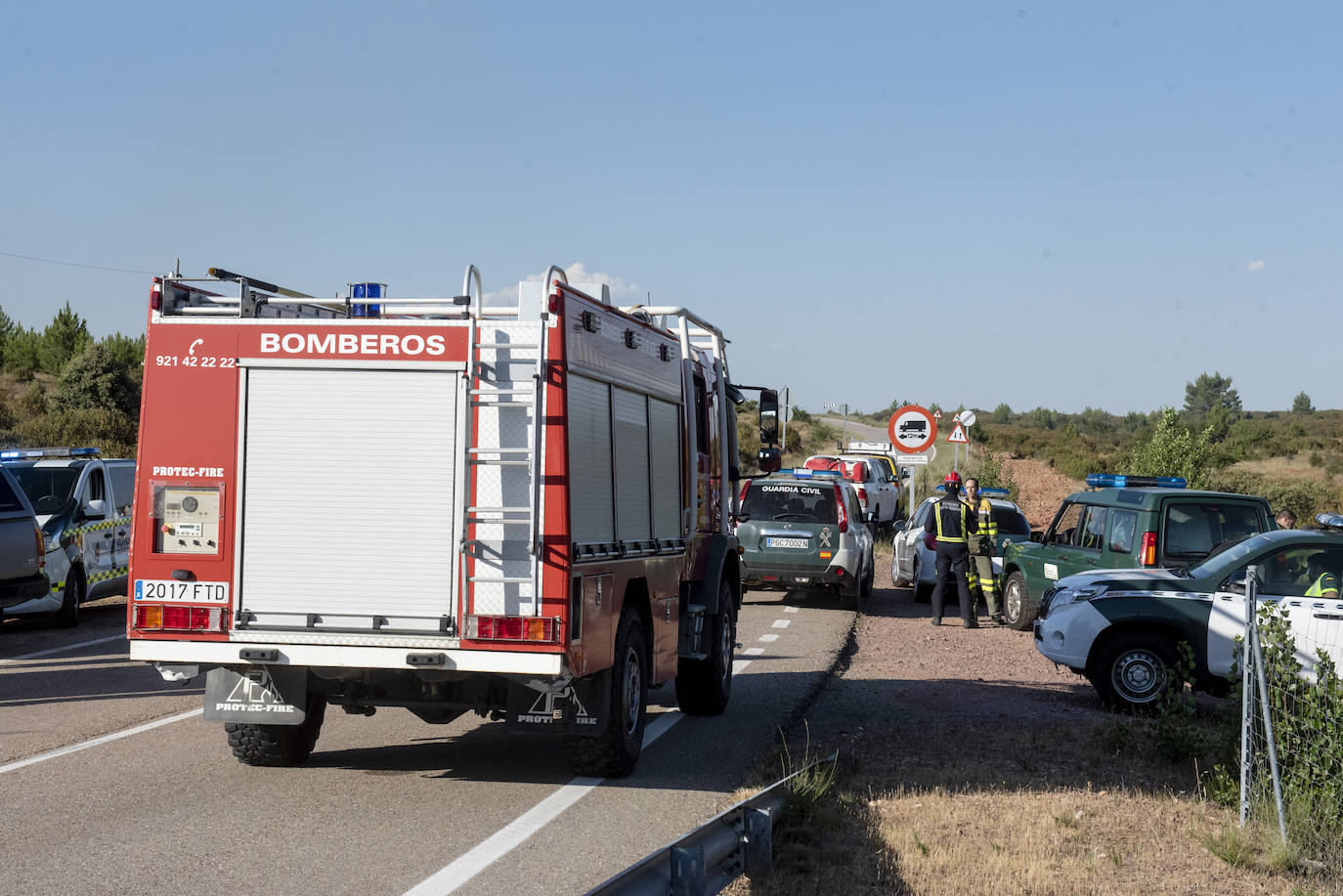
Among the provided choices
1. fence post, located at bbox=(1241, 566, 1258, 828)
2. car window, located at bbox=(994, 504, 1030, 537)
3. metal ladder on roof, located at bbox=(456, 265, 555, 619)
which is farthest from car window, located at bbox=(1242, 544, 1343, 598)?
car window, located at bbox=(994, 504, 1030, 537)

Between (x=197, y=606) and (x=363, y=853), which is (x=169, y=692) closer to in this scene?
(x=197, y=606)

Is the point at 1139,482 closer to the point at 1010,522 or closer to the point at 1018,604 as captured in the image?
the point at 1018,604

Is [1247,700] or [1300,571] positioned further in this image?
[1300,571]

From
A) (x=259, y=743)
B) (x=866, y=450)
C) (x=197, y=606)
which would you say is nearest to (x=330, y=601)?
(x=197, y=606)

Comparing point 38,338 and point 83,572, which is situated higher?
point 38,338

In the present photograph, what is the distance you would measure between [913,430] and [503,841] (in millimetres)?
17536

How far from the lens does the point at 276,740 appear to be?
27.4 ft

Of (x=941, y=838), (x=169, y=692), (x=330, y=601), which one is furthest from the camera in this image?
(x=169, y=692)

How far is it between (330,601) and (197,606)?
721 millimetres

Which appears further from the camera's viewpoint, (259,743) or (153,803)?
(259,743)

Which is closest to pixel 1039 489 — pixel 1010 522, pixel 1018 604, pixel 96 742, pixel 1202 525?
pixel 1010 522

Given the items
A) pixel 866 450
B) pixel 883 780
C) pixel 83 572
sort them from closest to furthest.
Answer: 1. pixel 883 780
2. pixel 83 572
3. pixel 866 450

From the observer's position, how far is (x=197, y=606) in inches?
295

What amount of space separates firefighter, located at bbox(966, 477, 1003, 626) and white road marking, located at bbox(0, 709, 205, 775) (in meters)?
10.6
